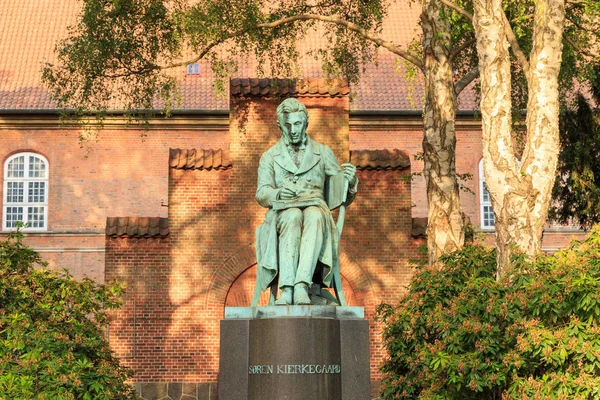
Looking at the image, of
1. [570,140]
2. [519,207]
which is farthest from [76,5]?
[519,207]

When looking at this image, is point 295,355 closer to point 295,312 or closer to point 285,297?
point 295,312

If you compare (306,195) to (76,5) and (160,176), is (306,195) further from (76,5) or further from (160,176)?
(76,5)

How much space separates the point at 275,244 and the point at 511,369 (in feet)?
11.2

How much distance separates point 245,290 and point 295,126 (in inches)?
450

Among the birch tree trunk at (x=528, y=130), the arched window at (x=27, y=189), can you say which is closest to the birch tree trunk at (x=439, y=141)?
the birch tree trunk at (x=528, y=130)

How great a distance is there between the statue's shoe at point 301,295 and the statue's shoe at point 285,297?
0.07 metres

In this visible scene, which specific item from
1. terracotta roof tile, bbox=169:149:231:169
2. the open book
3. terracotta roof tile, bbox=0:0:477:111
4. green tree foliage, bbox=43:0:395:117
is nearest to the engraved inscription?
the open book

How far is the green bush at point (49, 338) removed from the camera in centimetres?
1214

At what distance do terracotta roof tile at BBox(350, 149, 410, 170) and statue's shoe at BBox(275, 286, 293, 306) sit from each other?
1151 centimetres

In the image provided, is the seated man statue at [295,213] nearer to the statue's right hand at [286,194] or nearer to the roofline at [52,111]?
the statue's right hand at [286,194]

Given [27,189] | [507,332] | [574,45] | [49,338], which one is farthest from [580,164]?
[27,189]

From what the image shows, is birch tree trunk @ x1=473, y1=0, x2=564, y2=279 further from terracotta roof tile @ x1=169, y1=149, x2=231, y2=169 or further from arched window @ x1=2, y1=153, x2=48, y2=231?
arched window @ x1=2, y1=153, x2=48, y2=231

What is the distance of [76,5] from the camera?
34688mm

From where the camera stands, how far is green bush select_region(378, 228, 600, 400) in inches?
432
